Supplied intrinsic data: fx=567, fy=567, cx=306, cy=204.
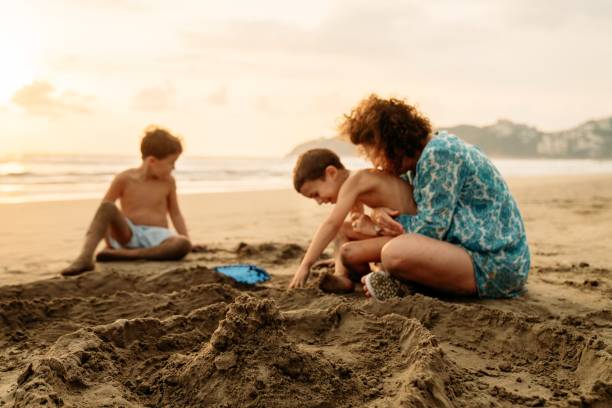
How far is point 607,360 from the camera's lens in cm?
213

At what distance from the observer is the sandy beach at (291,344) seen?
1.91 meters

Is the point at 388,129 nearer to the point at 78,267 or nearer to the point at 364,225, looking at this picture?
the point at 364,225

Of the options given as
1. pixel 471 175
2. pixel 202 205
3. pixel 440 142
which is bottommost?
pixel 202 205

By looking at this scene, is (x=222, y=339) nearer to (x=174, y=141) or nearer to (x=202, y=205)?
(x=174, y=141)

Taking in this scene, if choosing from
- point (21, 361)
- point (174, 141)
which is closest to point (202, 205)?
point (174, 141)

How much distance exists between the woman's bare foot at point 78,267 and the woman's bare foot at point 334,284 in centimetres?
193

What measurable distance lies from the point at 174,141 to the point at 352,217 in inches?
80.4

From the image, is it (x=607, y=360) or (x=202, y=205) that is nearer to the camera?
(x=607, y=360)

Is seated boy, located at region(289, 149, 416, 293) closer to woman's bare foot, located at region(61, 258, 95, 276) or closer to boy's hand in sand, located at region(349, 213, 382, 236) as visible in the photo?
boy's hand in sand, located at region(349, 213, 382, 236)

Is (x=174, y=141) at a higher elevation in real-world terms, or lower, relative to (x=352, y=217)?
higher

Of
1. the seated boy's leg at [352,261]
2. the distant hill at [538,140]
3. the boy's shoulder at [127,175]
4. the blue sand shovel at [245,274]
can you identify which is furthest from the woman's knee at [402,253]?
the distant hill at [538,140]

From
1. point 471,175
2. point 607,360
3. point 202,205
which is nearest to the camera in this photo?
point 607,360

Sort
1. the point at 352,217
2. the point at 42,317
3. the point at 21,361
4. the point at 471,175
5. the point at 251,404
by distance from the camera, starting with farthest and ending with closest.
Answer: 1. the point at 352,217
2. the point at 471,175
3. the point at 42,317
4. the point at 21,361
5. the point at 251,404

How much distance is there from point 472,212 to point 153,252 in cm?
287
